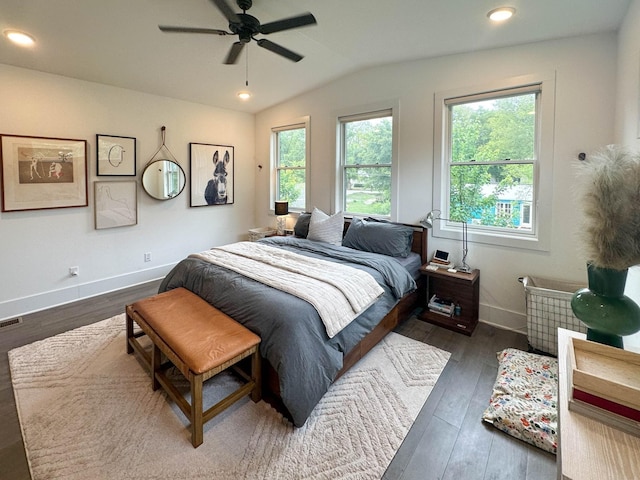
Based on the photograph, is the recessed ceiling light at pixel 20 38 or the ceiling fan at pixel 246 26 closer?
the ceiling fan at pixel 246 26

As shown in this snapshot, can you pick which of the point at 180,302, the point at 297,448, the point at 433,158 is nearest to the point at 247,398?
the point at 297,448

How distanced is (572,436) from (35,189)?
14.9 ft

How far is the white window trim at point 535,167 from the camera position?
274 cm

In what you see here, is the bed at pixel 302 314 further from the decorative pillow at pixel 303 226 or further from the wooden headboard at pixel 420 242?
the decorative pillow at pixel 303 226

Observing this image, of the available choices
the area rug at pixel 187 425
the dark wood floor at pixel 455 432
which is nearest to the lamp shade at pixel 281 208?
the dark wood floor at pixel 455 432

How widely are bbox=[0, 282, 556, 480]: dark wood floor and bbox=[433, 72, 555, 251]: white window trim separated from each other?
93 cm

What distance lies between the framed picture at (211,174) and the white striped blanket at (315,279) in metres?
1.96

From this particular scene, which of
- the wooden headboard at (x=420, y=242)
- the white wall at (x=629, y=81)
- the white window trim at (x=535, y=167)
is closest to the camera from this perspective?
the white wall at (x=629, y=81)

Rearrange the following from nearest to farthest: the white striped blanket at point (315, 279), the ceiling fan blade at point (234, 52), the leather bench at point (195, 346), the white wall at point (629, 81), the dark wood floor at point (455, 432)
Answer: the dark wood floor at point (455, 432), the leather bench at point (195, 346), the white wall at point (629, 81), the white striped blanket at point (315, 279), the ceiling fan blade at point (234, 52)

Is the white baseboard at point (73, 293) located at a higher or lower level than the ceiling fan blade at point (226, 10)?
lower

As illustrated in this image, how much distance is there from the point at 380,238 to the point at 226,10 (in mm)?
2385

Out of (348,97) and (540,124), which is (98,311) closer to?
(348,97)

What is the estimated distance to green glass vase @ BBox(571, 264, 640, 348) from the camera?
1.09 metres

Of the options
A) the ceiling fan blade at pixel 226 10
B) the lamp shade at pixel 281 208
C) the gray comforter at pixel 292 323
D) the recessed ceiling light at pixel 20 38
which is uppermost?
the recessed ceiling light at pixel 20 38
